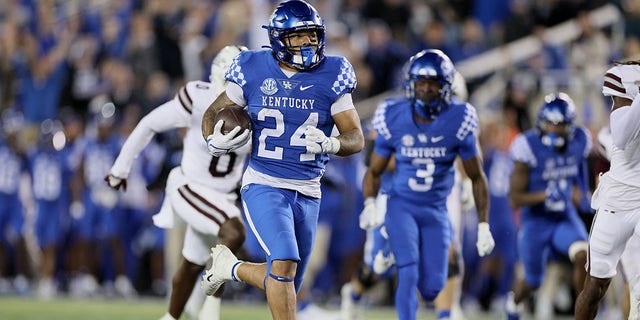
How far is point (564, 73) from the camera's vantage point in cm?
1389

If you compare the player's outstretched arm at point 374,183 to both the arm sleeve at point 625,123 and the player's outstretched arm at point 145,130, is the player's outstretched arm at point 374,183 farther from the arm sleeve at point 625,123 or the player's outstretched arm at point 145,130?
the arm sleeve at point 625,123

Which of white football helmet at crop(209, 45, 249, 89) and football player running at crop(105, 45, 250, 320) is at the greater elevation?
white football helmet at crop(209, 45, 249, 89)

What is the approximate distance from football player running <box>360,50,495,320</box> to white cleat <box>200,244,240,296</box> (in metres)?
1.25

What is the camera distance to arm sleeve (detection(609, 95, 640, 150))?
6.37 meters

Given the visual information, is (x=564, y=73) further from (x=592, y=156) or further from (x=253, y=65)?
(x=253, y=65)

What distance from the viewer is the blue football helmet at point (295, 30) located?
21.1ft

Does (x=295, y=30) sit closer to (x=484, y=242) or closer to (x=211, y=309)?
(x=484, y=242)

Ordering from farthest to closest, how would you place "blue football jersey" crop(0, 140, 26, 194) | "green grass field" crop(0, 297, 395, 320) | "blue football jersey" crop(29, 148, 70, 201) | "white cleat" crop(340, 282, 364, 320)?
"blue football jersey" crop(0, 140, 26, 194)
"blue football jersey" crop(29, 148, 70, 201)
"green grass field" crop(0, 297, 395, 320)
"white cleat" crop(340, 282, 364, 320)

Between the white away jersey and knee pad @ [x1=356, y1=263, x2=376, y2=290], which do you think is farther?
knee pad @ [x1=356, y1=263, x2=376, y2=290]

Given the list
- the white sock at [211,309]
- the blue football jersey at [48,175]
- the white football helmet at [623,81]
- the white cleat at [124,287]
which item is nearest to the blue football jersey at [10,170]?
the blue football jersey at [48,175]

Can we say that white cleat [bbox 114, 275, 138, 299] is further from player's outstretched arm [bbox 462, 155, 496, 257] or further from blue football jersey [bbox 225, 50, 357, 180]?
blue football jersey [bbox 225, 50, 357, 180]

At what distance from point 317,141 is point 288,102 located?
15.4 inches

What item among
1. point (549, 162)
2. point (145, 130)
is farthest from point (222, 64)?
point (549, 162)

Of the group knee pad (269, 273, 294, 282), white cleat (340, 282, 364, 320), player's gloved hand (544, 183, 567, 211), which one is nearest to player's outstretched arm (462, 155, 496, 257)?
player's gloved hand (544, 183, 567, 211)
